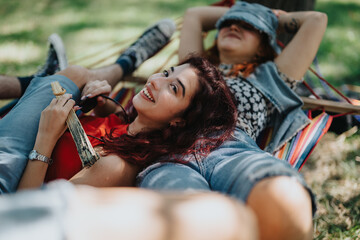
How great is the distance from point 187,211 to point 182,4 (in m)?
4.71

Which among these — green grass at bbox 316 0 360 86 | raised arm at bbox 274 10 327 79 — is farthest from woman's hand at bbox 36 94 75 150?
green grass at bbox 316 0 360 86

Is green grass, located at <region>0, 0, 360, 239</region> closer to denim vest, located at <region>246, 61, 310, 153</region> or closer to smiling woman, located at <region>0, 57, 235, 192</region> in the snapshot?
denim vest, located at <region>246, 61, 310, 153</region>

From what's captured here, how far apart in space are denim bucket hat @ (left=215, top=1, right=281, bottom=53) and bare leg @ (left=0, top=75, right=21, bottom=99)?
1432 millimetres

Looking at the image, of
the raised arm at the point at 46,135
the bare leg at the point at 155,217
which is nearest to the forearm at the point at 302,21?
the raised arm at the point at 46,135

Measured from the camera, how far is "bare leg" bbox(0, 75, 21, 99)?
6.88 feet

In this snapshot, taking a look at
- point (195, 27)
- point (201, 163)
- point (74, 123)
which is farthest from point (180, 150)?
point (195, 27)

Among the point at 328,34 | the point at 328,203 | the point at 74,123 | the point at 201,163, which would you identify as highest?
the point at 74,123

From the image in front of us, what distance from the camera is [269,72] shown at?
2.29 m

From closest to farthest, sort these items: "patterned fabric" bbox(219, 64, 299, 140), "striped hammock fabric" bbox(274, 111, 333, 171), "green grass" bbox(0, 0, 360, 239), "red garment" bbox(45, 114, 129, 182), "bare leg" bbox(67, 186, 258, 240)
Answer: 1. "bare leg" bbox(67, 186, 258, 240)
2. "red garment" bbox(45, 114, 129, 182)
3. "striped hammock fabric" bbox(274, 111, 333, 171)
4. "patterned fabric" bbox(219, 64, 299, 140)
5. "green grass" bbox(0, 0, 360, 239)

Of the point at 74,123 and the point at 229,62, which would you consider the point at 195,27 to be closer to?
the point at 229,62

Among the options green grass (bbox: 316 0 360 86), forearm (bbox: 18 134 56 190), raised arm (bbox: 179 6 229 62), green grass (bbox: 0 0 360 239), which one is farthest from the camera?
green grass (bbox: 316 0 360 86)

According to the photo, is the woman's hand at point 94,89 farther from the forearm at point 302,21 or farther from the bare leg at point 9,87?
the forearm at point 302,21

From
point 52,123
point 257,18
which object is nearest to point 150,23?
point 257,18

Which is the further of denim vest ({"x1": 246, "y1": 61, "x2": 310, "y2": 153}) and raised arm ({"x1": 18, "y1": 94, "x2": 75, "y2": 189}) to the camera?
denim vest ({"x1": 246, "y1": 61, "x2": 310, "y2": 153})
